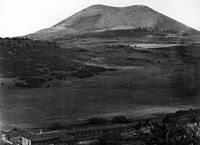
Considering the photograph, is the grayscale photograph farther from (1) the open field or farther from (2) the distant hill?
(2) the distant hill

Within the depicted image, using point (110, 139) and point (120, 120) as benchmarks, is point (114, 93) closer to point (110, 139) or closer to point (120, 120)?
point (120, 120)

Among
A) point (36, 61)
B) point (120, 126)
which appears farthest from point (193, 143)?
point (36, 61)

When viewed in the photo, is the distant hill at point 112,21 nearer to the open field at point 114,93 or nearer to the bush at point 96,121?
the open field at point 114,93

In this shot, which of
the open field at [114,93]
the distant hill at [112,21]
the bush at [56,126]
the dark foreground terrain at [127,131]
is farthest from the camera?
the distant hill at [112,21]

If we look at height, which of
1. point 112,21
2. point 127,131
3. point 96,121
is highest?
point 112,21

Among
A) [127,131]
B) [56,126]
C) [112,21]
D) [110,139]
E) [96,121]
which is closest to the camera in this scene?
[110,139]

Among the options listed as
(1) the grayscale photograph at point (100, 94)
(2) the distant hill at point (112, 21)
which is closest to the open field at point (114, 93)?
(1) the grayscale photograph at point (100, 94)

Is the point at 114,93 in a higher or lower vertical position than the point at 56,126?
higher

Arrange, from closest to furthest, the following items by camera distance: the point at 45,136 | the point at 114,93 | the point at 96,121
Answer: the point at 45,136 → the point at 96,121 → the point at 114,93

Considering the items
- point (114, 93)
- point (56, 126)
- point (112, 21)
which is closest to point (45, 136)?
point (56, 126)

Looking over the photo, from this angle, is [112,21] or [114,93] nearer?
[114,93]
